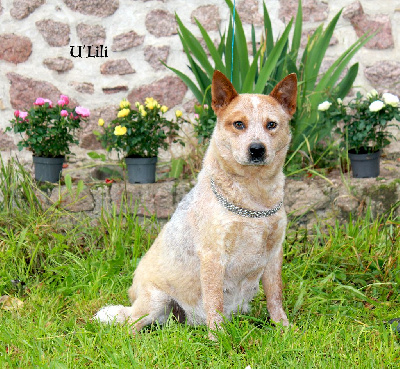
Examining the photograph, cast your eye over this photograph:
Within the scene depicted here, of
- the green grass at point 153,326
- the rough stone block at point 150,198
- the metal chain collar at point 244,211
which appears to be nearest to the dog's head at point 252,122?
the metal chain collar at point 244,211

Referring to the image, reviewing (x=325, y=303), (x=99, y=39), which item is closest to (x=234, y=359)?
(x=325, y=303)

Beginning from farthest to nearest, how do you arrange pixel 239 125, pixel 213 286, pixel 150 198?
pixel 150 198 < pixel 213 286 < pixel 239 125

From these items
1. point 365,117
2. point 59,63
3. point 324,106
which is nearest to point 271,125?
point 324,106

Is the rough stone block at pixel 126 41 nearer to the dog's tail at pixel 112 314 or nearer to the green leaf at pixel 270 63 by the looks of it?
the green leaf at pixel 270 63

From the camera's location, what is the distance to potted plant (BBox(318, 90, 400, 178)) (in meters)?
4.70

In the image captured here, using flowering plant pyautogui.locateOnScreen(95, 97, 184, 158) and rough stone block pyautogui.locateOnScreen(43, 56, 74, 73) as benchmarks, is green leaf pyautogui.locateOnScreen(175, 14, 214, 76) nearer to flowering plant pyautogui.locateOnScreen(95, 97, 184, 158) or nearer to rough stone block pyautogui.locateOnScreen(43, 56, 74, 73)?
flowering plant pyautogui.locateOnScreen(95, 97, 184, 158)

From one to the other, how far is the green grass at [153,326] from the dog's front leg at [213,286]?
0.10 m

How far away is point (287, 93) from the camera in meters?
2.84

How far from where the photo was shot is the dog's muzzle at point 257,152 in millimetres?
2605

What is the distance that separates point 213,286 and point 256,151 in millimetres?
734

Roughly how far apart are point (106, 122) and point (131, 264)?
1.93m

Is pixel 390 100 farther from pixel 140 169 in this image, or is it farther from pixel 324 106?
pixel 140 169

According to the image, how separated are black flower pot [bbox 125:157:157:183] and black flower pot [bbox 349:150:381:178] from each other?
1.73 m

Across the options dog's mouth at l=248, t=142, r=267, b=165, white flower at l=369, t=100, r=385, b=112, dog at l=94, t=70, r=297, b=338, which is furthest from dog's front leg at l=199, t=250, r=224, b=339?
white flower at l=369, t=100, r=385, b=112
